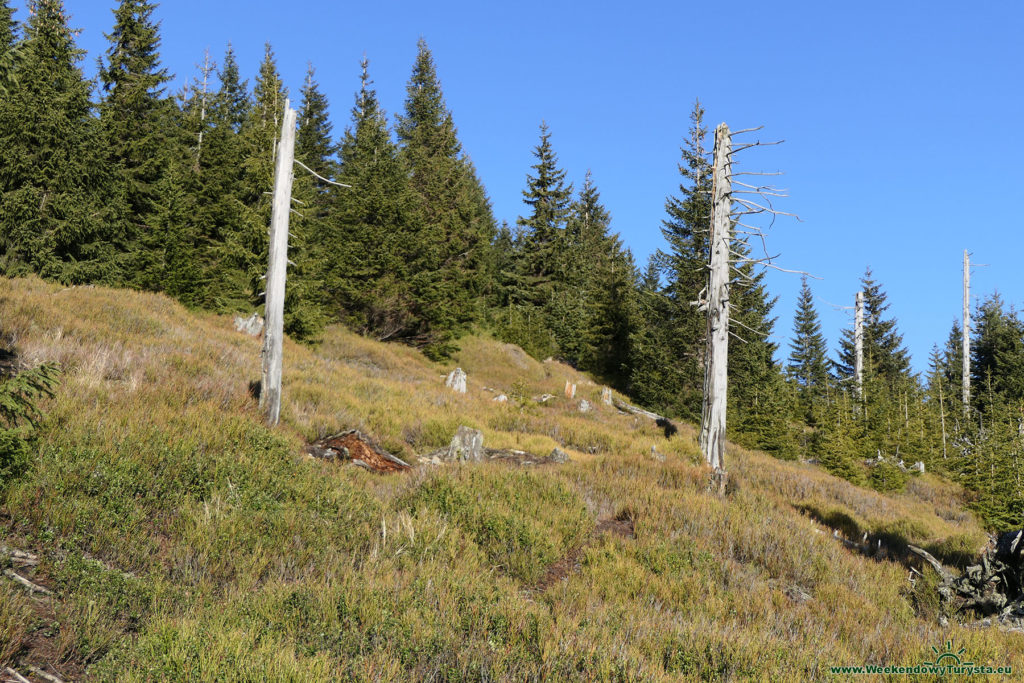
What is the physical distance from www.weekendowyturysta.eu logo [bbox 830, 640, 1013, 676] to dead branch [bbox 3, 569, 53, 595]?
5.38 metres

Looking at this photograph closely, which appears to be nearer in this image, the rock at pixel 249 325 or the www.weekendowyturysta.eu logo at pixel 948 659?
the www.weekendowyturysta.eu logo at pixel 948 659

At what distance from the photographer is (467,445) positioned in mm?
11266

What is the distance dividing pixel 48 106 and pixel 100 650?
23.6m

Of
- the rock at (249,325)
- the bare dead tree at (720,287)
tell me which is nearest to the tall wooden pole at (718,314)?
the bare dead tree at (720,287)

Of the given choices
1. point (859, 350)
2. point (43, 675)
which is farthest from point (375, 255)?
point (859, 350)

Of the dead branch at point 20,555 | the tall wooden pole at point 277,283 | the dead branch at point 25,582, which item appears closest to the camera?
the dead branch at point 25,582

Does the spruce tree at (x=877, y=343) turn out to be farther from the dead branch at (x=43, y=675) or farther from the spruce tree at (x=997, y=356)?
the dead branch at (x=43, y=675)

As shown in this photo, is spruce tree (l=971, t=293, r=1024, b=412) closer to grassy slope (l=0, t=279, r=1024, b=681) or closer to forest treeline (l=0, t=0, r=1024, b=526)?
forest treeline (l=0, t=0, r=1024, b=526)

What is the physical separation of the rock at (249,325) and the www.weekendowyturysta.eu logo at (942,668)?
18.7m

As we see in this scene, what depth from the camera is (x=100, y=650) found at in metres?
3.42

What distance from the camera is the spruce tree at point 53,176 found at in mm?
19438

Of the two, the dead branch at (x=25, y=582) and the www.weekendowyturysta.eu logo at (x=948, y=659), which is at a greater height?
the dead branch at (x=25, y=582)

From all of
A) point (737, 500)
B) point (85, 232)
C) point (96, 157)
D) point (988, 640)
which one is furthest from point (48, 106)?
point (988, 640)

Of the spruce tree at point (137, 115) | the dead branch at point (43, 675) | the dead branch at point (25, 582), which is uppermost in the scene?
the spruce tree at point (137, 115)
